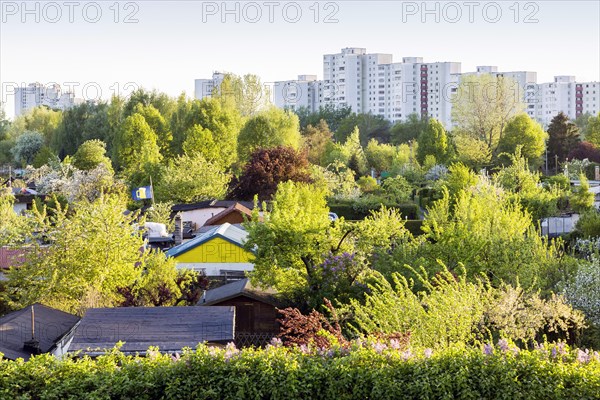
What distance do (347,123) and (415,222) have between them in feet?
164

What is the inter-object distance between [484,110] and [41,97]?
194 ft

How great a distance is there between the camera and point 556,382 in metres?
11.2

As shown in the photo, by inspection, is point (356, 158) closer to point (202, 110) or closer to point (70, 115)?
point (202, 110)

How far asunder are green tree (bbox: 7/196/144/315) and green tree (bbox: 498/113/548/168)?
1812 inches

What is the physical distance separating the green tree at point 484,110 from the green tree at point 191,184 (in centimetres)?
2625

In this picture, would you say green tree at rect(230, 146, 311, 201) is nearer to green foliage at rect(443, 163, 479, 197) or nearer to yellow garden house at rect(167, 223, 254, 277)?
→ green foliage at rect(443, 163, 479, 197)

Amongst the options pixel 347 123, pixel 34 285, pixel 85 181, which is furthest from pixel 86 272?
pixel 347 123

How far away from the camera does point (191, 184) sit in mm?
43562

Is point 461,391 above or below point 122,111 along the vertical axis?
below

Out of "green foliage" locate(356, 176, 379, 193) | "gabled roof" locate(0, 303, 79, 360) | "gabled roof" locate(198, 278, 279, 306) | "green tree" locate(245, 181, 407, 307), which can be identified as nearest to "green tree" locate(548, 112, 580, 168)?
"green foliage" locate(356, 176, 379, 193)

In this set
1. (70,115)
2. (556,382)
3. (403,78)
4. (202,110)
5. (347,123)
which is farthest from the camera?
(403,78)

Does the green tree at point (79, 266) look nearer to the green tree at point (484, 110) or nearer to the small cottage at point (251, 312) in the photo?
the small cottage at point (251, 312)

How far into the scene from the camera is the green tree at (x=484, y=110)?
65.6 m

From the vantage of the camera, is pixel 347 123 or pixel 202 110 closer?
pixel 202 110
